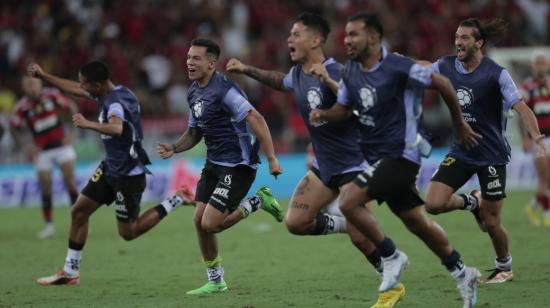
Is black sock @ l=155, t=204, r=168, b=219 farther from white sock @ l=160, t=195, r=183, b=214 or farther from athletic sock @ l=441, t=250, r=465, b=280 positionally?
athletic sock @ l=441, t=250, r=465, b=280

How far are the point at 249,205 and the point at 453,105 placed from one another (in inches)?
129

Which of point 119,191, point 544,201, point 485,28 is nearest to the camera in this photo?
point 485,28

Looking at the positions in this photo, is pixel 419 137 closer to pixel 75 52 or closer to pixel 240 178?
pixel 240 178

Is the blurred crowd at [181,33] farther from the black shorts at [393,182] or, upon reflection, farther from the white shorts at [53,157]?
the black shorts at [393,182]

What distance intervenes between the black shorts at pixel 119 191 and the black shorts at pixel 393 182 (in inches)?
153

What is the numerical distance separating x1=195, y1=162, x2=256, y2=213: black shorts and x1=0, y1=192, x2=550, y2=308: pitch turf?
968mm

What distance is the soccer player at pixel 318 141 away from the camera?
383 inches

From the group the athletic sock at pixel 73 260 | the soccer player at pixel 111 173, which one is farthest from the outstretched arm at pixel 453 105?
the athletic sock at pixel 73 260

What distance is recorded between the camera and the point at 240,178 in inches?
428

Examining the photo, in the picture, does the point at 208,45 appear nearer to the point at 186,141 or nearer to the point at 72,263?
the point at 186,141

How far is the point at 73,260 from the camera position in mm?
11812

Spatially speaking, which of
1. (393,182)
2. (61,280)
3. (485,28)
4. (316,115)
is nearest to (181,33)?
(61,280)

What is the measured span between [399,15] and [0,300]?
20.2 meters

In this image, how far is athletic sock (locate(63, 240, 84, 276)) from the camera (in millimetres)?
11789
